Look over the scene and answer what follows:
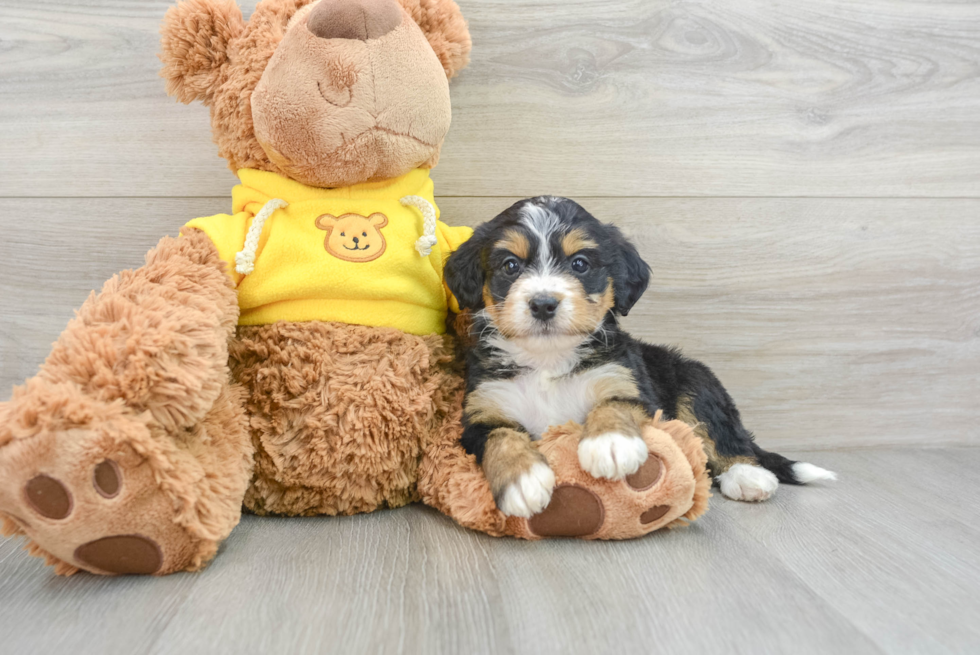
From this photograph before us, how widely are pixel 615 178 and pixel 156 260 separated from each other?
4.62 feet

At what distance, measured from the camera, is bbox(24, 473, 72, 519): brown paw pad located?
1210mm

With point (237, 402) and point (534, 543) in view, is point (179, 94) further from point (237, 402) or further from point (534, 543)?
point (534, 543)

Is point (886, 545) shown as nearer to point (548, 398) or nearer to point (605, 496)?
point (605, 496)

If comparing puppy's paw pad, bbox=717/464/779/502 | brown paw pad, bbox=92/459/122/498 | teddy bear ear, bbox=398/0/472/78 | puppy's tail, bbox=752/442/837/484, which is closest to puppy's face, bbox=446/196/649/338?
teddy bear ear, bbox=398/0/472/78

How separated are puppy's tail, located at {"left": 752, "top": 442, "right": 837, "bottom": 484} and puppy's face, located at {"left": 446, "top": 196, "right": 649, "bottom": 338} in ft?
2.40

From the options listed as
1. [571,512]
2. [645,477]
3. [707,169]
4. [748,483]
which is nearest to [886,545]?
[748,483]

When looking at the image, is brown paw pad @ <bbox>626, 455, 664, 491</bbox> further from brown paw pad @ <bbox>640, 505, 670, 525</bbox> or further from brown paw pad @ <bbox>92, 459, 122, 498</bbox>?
brown paw pad @ <bbox>92, 459, 122, 498</bbox>

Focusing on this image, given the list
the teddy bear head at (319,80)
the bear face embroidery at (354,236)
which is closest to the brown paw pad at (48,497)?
the bear face embroidery at (354,236)

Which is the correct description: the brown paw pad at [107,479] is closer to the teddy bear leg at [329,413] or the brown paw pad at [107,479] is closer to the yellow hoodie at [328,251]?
the teddy bear leg at [329,413]

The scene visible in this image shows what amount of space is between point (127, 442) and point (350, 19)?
101cm

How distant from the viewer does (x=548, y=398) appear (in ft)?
5.76

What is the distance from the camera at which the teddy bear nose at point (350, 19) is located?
1.57m

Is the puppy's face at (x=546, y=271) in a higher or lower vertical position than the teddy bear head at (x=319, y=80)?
lower

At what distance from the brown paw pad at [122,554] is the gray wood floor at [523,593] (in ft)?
0.11
